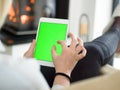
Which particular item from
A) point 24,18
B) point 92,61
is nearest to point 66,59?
point 92,61

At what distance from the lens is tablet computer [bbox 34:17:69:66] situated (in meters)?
0.92

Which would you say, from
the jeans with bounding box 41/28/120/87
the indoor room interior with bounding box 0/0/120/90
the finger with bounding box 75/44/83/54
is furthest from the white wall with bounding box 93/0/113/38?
the finger with bounding box 75/44/83/54

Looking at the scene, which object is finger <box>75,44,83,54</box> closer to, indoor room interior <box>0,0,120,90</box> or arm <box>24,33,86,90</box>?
arm <box>24,33,86,90</box>

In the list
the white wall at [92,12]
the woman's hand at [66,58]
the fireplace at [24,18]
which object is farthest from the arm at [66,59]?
the white wall at [92,12]

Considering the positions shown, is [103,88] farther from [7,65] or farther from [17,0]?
[17,0]

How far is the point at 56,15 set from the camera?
2529 mm

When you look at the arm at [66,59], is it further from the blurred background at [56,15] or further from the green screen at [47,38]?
the blurred background at [56,15]

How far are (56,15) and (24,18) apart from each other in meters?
0.36

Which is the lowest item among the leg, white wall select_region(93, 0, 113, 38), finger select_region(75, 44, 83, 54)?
white wall select_region(93, 0, 113, 38)

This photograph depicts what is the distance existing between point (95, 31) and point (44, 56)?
63.7 inches

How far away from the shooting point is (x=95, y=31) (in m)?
2.49

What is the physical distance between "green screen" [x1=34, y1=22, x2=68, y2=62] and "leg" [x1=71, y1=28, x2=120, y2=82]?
108 mm

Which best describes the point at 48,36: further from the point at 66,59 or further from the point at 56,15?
the point at 56,15

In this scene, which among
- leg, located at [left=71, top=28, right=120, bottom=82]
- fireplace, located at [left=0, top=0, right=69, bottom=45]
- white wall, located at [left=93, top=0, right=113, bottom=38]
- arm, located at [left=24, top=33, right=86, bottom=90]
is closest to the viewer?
arm, located at [left=24, top=33, right=86, bottom=90]
